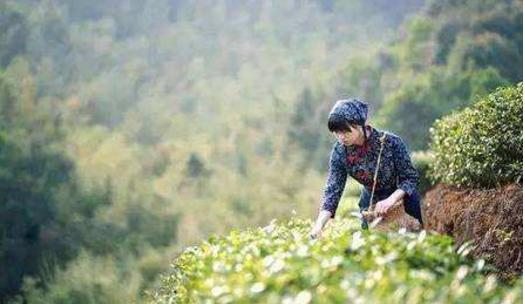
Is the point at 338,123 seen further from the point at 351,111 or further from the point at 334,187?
the point at 334,187

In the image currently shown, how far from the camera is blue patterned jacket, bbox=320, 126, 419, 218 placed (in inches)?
224

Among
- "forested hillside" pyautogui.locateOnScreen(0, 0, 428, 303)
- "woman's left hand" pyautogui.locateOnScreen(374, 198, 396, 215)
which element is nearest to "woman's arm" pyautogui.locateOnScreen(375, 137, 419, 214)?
"woman's left hand" pyautogui.locateOnScreen(374, 198, 396, 215)

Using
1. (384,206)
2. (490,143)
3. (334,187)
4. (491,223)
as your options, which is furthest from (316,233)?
(490,143)

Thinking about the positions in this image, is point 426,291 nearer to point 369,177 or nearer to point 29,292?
point 369,177

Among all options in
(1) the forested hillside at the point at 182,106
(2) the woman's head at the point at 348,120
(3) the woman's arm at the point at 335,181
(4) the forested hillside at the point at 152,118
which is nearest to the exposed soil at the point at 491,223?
(3) the woman's arm at the point at 335,181

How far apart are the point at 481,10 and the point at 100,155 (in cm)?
1443

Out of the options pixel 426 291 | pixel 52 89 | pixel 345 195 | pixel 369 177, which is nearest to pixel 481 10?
pixel 52 89

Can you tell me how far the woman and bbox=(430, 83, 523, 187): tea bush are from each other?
193cm

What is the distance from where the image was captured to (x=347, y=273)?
3.58m

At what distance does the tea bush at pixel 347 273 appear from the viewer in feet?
10.8

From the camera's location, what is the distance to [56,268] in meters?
26.2

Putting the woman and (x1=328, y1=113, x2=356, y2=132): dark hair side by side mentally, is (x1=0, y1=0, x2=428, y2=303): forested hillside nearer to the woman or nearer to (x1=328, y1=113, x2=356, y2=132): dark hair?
the woman

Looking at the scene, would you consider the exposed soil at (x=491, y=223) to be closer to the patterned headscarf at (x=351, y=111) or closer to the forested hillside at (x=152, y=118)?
the patterned headscarf at (x=351, y=111)

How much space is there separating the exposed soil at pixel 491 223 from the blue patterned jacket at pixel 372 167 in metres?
0.78
